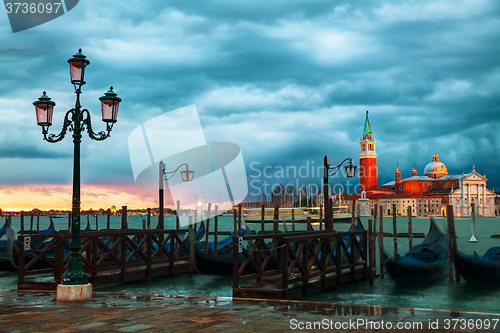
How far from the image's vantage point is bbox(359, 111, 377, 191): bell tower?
12144cm

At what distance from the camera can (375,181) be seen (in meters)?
123

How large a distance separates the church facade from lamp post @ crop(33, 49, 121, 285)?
92647 mm

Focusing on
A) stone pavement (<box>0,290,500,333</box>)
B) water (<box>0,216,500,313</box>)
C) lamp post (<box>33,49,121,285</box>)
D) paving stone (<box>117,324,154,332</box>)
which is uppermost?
lamp post (<box>33,49,121,285</box>)

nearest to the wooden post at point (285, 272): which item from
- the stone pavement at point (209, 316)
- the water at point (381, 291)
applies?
the stone pavement at point (209, 316)

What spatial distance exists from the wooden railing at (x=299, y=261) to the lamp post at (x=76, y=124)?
2.53 meters

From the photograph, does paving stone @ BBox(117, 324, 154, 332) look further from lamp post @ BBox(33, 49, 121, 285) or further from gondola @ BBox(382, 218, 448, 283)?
gondola @ BBox(382, 218, 448, 283)

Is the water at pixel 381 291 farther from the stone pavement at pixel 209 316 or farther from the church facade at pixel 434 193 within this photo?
the church facade at pixel 434 193

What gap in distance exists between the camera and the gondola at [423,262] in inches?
553

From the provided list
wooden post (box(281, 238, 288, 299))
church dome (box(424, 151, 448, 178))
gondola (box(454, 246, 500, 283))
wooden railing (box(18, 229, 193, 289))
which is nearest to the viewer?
wooden post (box(281, 238, 288, 299))

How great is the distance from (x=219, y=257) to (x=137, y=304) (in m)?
7.48

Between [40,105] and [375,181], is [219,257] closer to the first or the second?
[40,105]

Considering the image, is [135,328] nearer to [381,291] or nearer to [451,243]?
[381,291]

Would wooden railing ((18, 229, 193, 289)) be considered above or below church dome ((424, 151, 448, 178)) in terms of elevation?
below

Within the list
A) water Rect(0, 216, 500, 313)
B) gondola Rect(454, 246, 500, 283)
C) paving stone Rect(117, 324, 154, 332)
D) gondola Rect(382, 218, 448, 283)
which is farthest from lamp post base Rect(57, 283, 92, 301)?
gondola Rect(454, 246, 500, 283)
